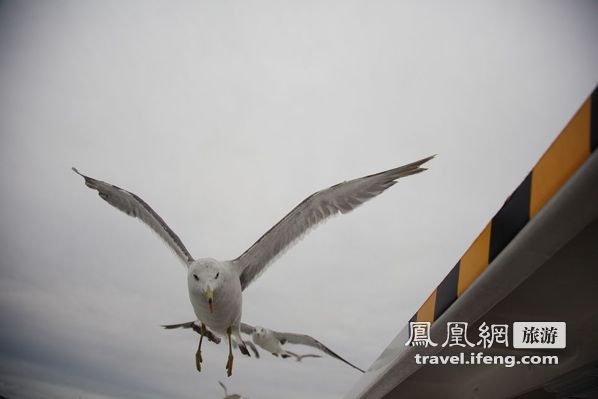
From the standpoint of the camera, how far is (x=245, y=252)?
2.33 meters

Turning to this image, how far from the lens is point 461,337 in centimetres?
98

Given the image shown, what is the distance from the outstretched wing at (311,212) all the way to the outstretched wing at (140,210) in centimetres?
32

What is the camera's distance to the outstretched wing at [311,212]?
2.08 m

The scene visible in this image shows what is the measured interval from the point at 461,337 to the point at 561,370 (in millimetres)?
312

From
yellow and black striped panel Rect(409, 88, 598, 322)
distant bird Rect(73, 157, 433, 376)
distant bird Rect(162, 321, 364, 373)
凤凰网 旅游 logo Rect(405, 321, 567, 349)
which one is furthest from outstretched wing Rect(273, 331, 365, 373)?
yellow and black striped panel Rect(409, 88, 598, 322)

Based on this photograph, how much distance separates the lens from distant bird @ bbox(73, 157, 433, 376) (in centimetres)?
210

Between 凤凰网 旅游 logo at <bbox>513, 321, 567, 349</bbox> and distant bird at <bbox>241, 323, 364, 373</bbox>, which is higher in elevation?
distant bird at <bbox>241, 323, 364, 373</bbox>

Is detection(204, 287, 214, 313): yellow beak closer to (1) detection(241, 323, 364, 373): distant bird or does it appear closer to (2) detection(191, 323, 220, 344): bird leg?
(2) detection(191, 323, 220, 344): bird leg

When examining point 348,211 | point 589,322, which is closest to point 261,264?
point 348,211

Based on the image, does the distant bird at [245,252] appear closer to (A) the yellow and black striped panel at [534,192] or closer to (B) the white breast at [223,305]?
(B) the white breast at [223,305]

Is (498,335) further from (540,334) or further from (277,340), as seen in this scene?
(277,340)

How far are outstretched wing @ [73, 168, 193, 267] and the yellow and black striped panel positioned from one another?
1.78 metres

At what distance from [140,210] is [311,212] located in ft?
3.45

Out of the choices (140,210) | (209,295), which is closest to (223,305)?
(209,295)
